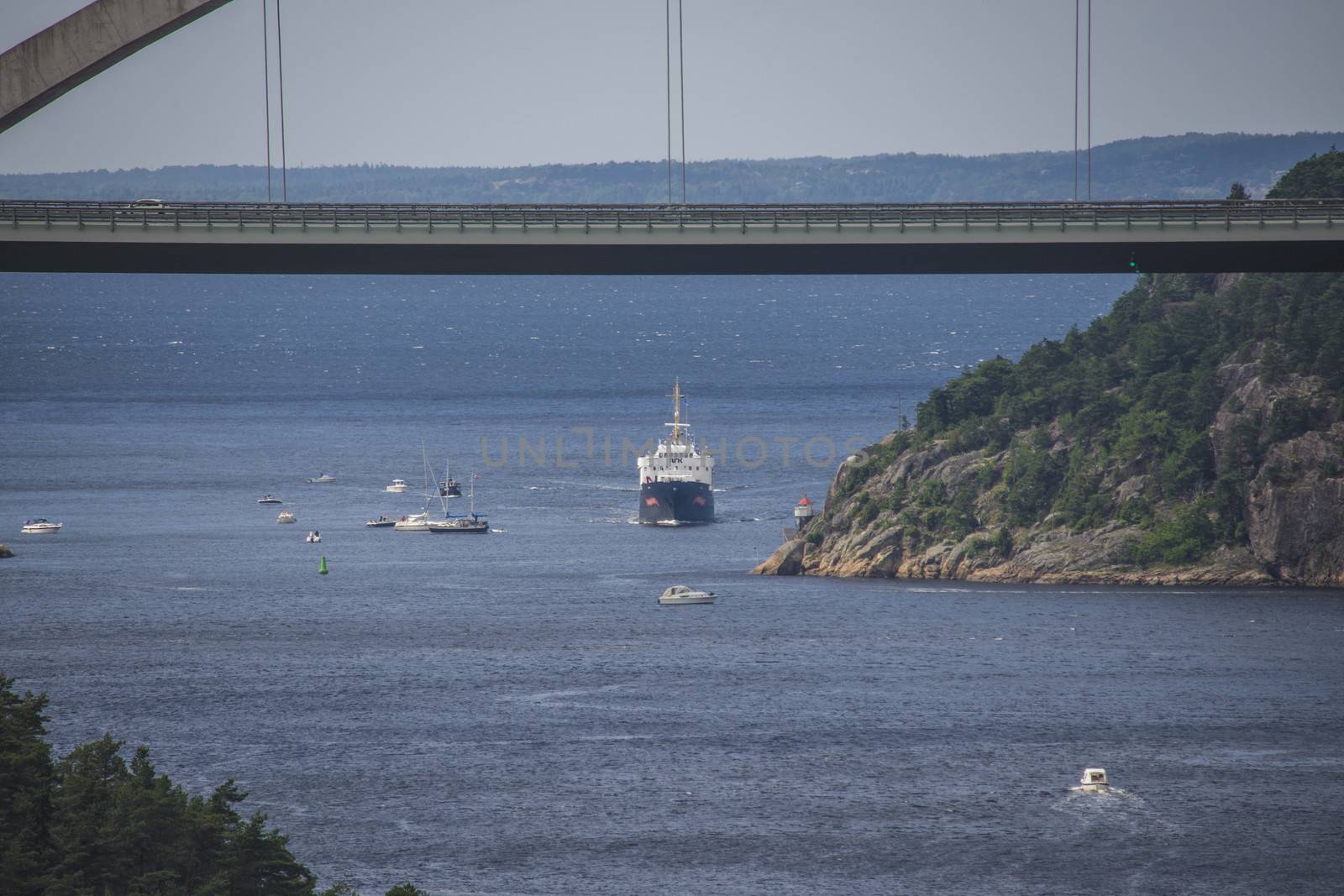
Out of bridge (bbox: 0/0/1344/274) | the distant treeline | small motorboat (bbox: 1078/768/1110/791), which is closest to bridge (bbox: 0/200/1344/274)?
bridge (bbox: 0/0/1344/274)

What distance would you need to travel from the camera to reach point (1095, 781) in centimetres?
5662

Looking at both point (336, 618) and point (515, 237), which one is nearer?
point (515, 237)

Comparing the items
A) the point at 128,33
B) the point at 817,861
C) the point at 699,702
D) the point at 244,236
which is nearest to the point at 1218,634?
the point at 699,702

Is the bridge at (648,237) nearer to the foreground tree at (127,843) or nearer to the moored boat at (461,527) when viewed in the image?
the foreground tree at (127,843)

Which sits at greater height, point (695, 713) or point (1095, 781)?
point (1095, 781)

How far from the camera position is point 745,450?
188625mm

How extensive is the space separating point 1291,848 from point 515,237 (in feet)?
85.9

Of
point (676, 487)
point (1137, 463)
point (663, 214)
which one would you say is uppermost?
point (663, 214)

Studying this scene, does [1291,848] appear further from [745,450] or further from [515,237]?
[745,450]

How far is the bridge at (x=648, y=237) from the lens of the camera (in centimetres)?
5225

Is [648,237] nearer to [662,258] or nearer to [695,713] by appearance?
[662,258]

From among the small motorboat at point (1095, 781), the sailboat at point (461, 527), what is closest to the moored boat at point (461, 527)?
the sailboat at point (461, 527)

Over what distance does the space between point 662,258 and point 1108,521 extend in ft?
187

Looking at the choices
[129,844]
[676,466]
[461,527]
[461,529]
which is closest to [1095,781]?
[129,844]
